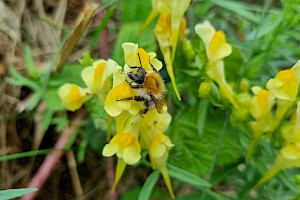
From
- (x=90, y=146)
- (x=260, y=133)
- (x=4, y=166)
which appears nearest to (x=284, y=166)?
(x=260, y=133)

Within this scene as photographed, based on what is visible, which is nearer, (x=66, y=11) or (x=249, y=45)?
(x=249, y=45)

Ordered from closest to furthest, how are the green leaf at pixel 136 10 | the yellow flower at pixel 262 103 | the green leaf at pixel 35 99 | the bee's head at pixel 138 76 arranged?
the bee's head at pixel 138 76, the yellow flower at pixel 262 103, the green leaf at pixel 35 99, the green leaf at pixel 136 10

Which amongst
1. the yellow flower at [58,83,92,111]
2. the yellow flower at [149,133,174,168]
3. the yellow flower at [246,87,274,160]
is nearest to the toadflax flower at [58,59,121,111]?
the yellow flower at [58,83,92,111]

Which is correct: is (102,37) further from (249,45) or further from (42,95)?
(249,45)

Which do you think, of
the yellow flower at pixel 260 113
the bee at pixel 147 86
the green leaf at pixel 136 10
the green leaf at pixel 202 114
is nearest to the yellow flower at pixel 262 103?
the yellow flower at pixel 260 113

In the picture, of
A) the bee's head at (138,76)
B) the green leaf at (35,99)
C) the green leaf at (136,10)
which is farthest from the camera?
the green leaf at (136,10)

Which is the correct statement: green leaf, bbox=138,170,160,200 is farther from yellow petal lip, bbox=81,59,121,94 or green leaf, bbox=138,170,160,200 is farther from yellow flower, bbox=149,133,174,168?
yellow petal lip, bbox=81,59,121,94

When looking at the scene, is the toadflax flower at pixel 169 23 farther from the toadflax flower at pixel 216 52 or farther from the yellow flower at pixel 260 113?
the yellow flower at pixel 260 113
